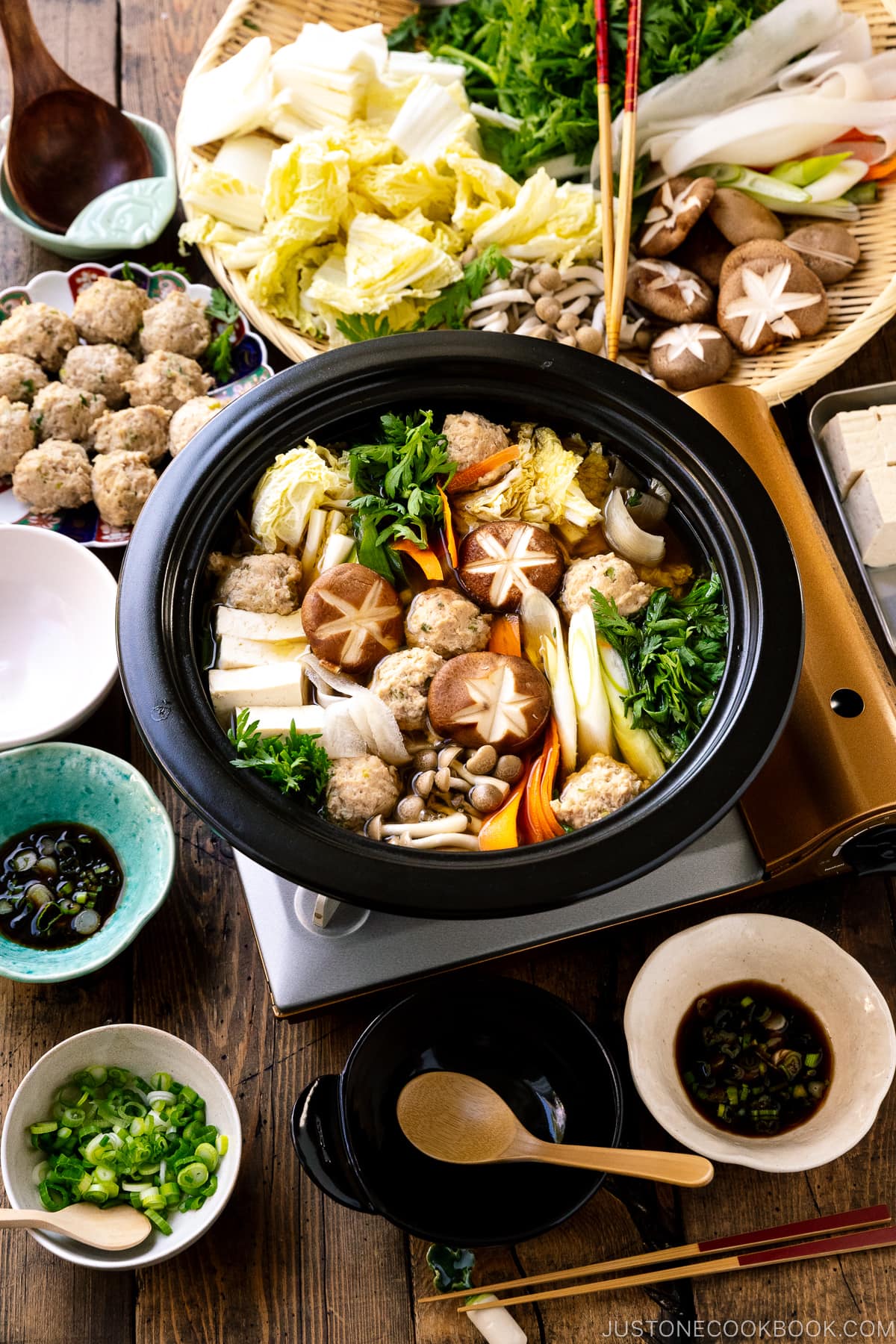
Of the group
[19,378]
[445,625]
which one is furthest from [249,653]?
[19,378]

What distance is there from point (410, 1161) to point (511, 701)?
0.91 m

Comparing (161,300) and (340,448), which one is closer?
(340,448)

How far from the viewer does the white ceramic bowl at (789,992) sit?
195cm

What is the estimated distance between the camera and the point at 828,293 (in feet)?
9.21

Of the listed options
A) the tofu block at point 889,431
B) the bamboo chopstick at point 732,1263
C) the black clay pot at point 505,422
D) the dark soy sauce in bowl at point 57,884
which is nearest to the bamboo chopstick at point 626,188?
the black clay pot at point 505,422

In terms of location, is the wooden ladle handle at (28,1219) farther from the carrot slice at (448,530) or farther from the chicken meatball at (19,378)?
the chicken meatball at (19,378)

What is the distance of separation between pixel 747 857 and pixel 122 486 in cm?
164

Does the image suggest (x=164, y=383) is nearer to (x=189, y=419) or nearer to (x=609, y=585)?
(x=189, y=419)

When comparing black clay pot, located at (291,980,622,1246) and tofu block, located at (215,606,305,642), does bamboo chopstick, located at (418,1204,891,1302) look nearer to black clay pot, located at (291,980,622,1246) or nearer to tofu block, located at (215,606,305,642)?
black clay pot, located at (291,980,622,1246)

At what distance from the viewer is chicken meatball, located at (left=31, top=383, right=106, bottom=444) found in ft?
8.57

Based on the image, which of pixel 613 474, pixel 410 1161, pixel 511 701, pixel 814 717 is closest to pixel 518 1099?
pixel 410 1161

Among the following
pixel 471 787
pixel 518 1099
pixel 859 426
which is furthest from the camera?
pixel 859 426

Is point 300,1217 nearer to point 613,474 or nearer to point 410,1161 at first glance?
point 410,1161

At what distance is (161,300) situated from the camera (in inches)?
109
